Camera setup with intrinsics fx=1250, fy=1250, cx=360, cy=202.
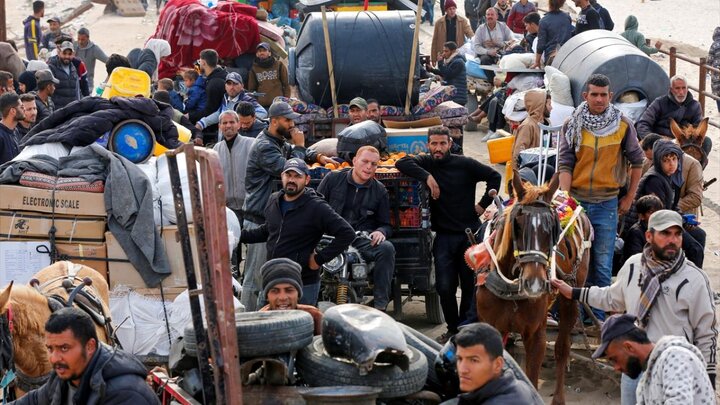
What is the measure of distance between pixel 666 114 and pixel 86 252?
23.4 ft

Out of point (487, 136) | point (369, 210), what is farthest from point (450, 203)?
point (487, 136)

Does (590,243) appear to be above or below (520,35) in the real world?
above

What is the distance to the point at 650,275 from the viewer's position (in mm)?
7906

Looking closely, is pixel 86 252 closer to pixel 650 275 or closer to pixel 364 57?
pixel 650 275

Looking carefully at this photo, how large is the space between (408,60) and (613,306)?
5.78m

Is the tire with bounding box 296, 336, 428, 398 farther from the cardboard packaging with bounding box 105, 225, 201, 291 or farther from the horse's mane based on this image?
the cardboard packaging with bounding box 105, 225, 201, 291

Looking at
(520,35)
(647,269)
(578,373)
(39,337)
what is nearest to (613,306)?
(647,269)

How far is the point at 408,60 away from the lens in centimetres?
1357

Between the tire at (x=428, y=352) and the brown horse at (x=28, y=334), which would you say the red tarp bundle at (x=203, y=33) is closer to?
the brown horse at (x=28, y=334)

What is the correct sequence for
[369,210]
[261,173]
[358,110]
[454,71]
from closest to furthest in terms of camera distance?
[369,210], [261,173], [358,110], [454,71]

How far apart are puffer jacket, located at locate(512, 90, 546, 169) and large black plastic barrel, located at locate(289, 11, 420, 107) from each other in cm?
126

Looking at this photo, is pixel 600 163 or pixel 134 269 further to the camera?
pixel 600 163

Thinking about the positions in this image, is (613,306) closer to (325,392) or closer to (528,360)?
(528,360)

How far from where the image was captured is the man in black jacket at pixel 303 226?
981cm
